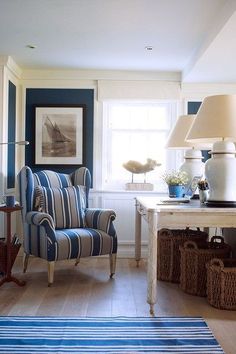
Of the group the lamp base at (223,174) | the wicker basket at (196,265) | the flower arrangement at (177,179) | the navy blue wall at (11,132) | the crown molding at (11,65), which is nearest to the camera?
the lamp base at (223,174)

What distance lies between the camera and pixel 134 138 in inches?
195

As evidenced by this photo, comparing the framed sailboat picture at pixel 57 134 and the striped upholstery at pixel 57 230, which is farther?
the framed sailboat picture at pixel 57 134

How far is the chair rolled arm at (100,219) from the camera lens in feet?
12.3

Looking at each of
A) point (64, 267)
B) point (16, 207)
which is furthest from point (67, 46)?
point (64, 267)

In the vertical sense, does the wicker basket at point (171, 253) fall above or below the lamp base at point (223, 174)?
below

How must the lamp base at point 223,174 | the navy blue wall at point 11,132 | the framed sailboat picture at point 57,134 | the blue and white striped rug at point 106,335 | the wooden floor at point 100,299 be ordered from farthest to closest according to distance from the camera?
the framed sailboat picture at point 57,134 < the navy blue wall at point 11,132 < the lamp base at point 223,174 < the wooden floor at point 100,299 < the blue and white striped rug at point 106,335

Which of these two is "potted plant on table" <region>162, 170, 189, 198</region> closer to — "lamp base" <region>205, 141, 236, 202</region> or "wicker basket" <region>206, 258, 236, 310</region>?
"lamp base" <region>205, 141, 236, 202</region>

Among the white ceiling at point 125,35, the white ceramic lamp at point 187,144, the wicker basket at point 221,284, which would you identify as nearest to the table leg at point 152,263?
the wicker basket at point 221,284

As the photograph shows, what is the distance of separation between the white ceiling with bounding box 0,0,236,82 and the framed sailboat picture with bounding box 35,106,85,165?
1.80 ft

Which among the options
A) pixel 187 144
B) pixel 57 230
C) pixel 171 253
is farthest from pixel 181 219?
pixel 57 230

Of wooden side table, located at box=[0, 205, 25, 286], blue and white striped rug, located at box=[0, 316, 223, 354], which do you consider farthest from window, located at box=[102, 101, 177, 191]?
blue and white striped rug, located at box=[0, 316, 223, 354]

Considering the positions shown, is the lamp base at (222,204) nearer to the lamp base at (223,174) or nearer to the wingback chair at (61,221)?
the lamp base at (223,174)

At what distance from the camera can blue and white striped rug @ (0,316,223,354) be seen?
86.0 inches

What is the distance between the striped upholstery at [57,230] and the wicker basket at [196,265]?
0.77 meters
